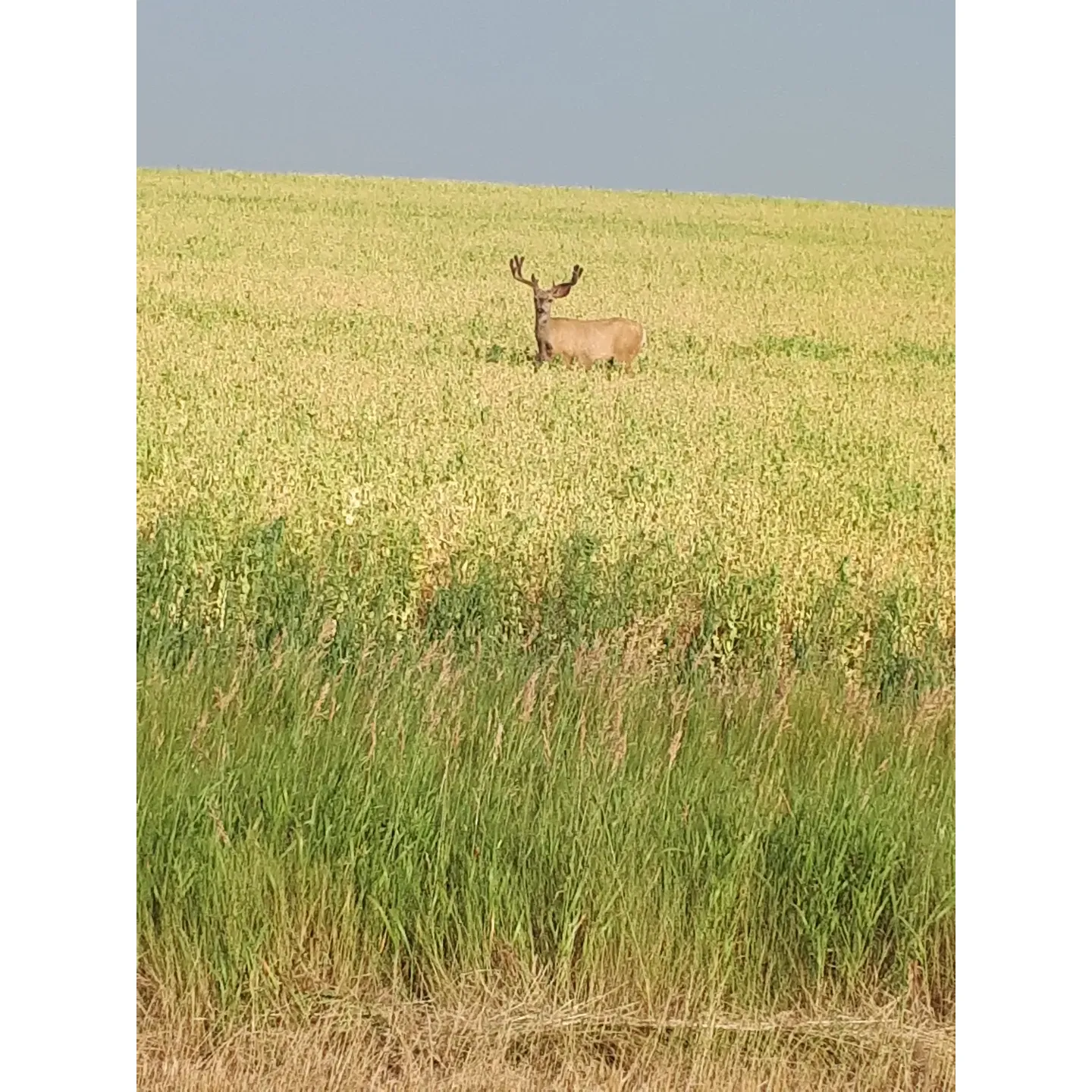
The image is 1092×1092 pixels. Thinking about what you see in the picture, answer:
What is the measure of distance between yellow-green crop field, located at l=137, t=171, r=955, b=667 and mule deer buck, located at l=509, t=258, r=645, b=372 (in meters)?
0.17

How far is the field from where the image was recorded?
3.31m

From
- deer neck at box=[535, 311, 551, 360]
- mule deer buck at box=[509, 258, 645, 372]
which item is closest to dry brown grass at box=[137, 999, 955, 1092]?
mule deer buck at box=[509, 258, 645, 372]

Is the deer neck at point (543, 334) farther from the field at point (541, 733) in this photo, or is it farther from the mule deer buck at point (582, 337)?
the field at point (541, 733)

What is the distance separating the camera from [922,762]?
3801 millimetres

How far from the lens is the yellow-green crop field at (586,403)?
217 inches

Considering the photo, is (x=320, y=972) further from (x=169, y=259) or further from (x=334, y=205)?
(x=334, y=205)

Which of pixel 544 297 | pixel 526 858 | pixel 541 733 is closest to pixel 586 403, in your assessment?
pixel 544 297

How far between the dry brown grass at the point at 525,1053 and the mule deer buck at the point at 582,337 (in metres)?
6.13

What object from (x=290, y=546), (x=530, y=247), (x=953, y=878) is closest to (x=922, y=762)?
(x=953, y=878)

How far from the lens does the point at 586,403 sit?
791 cm

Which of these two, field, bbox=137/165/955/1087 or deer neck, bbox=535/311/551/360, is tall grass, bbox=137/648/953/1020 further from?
deer neck, bbox=535/311/551/360

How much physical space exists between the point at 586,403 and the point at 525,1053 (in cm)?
508

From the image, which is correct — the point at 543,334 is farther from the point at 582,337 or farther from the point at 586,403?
the point at 586,403

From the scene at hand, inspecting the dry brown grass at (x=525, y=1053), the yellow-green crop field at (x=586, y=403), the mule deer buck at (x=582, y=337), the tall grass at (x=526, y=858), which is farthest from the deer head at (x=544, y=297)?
the dry brown grass at (x=525, y=1053)
